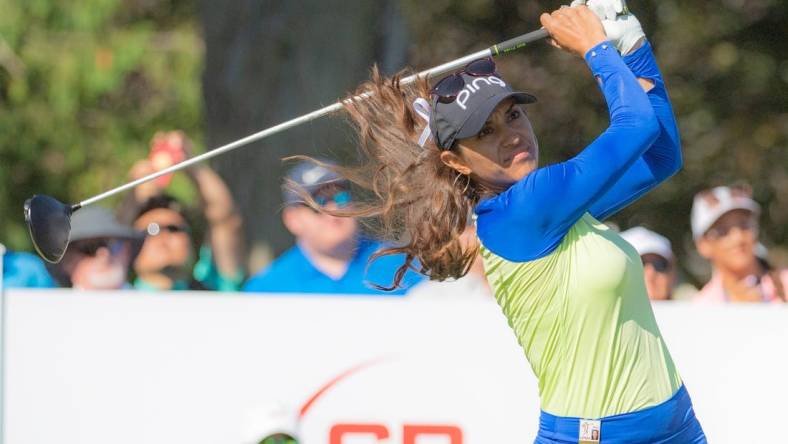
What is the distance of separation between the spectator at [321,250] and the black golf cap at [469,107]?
1.79m

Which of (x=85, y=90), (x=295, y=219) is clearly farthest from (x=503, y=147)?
(x=85, y=90)

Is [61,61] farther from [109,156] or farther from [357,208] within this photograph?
[357,208]

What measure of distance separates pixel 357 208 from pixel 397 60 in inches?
165

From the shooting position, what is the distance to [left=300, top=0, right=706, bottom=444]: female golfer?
9.75ft

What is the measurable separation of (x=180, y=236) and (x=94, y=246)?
14.5 inches

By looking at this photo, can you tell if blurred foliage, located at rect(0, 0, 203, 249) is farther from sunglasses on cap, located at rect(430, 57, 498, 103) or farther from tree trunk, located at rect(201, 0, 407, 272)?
sunglasses on cap, located at rect(430, 57, 498, 103)

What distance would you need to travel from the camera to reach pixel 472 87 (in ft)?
10.2

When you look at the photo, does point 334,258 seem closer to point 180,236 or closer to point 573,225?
point 180,236

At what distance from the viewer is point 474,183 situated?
128 inches

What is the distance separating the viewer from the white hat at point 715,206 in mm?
5777

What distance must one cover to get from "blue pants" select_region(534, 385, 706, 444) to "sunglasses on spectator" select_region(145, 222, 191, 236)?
111 inches

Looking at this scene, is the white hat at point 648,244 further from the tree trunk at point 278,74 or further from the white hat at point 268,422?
the tree trunk at point 278,74

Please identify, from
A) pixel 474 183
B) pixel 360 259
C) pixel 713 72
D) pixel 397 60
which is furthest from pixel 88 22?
pixel 474 183

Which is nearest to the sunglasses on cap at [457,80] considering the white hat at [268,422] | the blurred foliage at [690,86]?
the white hat at [268,422]
